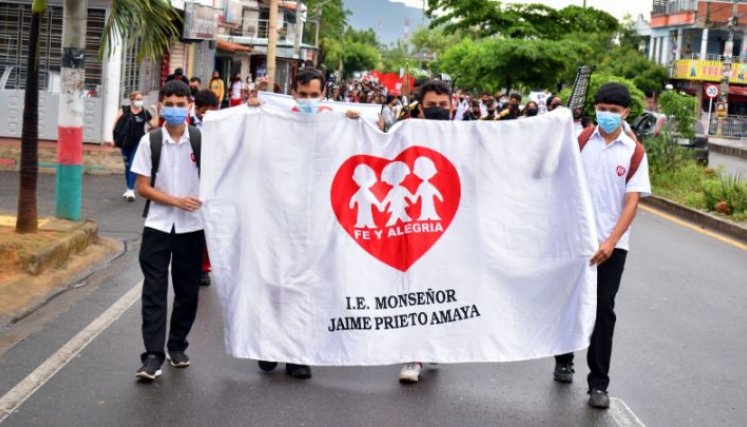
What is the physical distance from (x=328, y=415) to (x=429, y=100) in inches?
93.4

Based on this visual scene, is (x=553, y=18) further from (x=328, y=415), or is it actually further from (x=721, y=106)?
(x=328, y=415)

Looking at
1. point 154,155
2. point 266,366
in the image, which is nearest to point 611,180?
point 266,366

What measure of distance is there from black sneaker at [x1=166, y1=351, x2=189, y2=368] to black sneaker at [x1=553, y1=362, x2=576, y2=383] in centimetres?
233

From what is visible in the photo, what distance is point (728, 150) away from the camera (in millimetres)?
44625

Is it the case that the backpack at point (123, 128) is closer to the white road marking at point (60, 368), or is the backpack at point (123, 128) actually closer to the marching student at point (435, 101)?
the white road marking at point (60, 368)

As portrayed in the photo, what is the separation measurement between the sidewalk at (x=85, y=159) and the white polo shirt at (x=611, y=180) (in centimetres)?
1474

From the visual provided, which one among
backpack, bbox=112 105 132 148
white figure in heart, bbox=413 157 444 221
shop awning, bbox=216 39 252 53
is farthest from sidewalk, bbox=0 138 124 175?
shop awning, bbox=216 39 252 53

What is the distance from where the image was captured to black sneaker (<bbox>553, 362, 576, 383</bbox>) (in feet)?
24.6

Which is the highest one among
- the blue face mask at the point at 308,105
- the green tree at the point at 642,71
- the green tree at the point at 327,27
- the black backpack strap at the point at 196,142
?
the green tree at the point at 327,27

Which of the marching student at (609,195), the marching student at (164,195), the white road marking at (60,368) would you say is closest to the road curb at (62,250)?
the white road marking at (60,368)

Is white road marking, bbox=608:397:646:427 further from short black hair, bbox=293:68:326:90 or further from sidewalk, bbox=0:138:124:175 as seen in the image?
sidewalk, bbox=0:138:124:175

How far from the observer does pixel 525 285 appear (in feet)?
23.5

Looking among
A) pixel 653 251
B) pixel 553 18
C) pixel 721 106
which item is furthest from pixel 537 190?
pixel 721 106

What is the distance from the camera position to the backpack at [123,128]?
52.9ft
